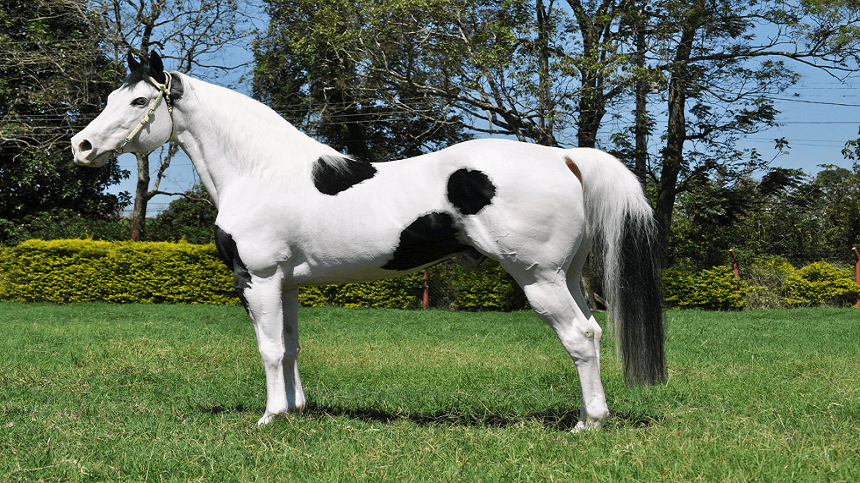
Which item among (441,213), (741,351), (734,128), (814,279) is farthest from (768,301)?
(441,213)

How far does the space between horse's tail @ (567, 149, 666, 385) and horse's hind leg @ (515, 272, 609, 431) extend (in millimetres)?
242

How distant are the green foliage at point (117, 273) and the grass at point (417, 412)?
7.02 metres

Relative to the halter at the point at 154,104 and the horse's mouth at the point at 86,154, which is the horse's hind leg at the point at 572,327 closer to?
the halter at the point at 154,104

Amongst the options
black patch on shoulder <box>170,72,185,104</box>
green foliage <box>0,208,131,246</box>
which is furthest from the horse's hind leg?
green foliage <box>0,208,131,246</box>

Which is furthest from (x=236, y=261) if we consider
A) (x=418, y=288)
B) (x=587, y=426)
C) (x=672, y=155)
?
(x=672, y=155)

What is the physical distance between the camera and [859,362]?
21.2 ft

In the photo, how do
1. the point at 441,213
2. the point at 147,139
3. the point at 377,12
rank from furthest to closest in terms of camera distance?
the point at 377,12
the point at 147,139
the point at 441,213

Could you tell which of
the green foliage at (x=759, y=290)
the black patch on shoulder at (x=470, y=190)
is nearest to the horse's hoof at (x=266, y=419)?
the black patch on shoulder at (x=470, y=190)

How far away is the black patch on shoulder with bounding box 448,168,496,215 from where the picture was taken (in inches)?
146

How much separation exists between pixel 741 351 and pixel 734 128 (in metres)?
9.77

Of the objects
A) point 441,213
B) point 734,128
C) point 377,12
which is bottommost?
point 441,213

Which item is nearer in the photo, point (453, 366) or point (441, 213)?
point (441, 213)

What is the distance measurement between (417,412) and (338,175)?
166cm

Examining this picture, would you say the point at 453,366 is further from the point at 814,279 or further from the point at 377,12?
the point at 814,279
